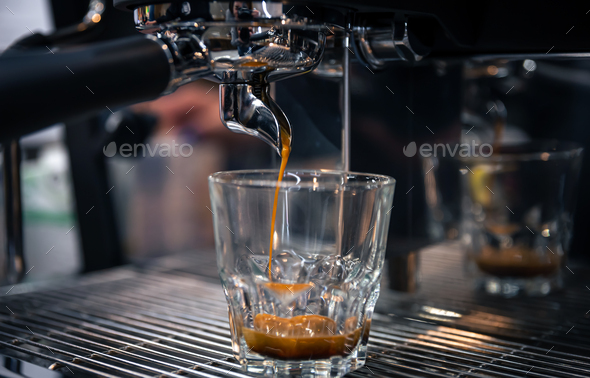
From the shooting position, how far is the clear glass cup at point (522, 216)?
1.63 feet

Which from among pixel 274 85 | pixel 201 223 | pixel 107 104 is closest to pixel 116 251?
pixel 274 85

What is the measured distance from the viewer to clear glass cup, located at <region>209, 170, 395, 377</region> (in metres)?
0.30

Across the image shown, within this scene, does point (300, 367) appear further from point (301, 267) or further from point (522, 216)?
point (522, 216)

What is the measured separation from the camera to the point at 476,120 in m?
0.57

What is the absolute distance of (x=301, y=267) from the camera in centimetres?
32

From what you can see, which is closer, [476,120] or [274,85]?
[274,85]

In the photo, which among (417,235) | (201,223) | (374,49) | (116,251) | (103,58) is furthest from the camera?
(201,223)

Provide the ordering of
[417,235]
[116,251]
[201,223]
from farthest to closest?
[201,223] < [116,251] < [417,235]

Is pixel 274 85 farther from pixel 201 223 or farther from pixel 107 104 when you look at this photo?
pixel 201 223

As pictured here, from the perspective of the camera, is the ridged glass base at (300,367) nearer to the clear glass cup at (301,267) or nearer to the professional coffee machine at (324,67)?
the clear glass cup at (301,267)

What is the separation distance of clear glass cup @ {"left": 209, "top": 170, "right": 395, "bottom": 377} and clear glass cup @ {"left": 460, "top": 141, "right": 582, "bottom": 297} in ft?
0.70

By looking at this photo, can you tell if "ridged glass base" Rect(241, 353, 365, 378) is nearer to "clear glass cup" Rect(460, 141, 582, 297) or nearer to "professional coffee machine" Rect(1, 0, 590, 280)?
"professional coffee machine" Rect(1, 0, 590, 280)

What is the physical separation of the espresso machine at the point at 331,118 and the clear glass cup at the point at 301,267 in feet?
0.08

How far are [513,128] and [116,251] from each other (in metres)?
0.47
